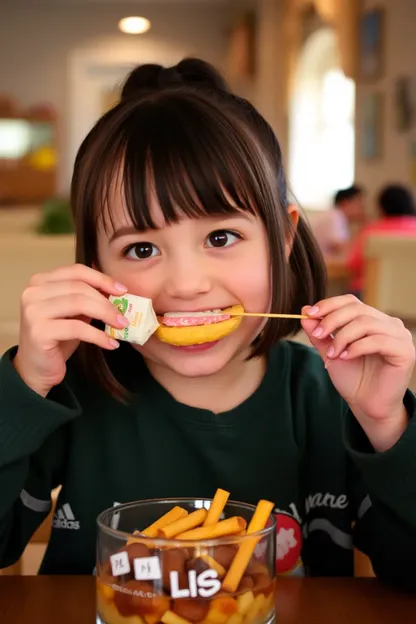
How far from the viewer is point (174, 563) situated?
0.59m

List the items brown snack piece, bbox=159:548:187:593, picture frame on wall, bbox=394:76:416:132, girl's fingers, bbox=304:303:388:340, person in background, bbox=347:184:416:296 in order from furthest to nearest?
1. picture frame on wall, bbox=394:76:416:132
2. person in background, bbox=347:184:416:296
3. girl's fingers, bbox=304:303:388:340
4. brown snack piece, bbox=159:548:187:593

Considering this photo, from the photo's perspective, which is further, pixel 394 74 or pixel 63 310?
pixel 394 74

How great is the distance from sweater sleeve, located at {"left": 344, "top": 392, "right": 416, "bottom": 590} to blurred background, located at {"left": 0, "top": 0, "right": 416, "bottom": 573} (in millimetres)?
524

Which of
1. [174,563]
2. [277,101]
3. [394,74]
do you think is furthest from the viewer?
[277,101]

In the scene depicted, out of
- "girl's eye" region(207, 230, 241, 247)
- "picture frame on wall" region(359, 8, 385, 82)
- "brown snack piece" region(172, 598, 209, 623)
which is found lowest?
"brown snack piece" region(172, 598, 209, 623)

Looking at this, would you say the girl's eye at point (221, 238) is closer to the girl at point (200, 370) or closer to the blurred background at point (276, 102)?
the girl at point (200, 370)

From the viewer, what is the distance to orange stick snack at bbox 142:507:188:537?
0.67 m

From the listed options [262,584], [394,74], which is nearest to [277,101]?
[394,74]

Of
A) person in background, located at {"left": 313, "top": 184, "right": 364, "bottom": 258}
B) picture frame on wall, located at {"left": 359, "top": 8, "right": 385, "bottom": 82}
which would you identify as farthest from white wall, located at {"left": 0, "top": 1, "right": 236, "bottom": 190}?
person in background, located at {"left": 313, "top": 184, "right": 364, "bottom": 258}

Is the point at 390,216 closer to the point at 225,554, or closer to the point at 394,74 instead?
the point at 394,74

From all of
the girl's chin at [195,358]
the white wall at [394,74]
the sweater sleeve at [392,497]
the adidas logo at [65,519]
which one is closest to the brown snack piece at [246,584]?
the sweater sleeve at [392,497]

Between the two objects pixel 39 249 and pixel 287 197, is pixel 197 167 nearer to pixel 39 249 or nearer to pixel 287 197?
pixel 287 197

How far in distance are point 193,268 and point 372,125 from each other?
6212mm

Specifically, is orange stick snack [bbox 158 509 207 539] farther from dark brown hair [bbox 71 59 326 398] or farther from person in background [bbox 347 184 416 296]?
person in background [bbox 347 184 416 296]
